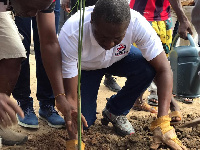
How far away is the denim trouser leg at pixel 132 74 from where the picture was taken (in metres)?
2.57

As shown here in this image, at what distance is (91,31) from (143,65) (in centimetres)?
54

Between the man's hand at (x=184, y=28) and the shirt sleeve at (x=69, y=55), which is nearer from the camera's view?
the shirt sleeve at (x=69, y=55)

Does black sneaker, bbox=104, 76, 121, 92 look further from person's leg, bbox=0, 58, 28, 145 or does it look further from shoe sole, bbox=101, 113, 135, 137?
person's leg, bbox=0, 58, 28, 145

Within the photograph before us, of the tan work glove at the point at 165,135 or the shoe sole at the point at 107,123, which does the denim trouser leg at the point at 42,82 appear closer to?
the shoe sole at the point at 107,123

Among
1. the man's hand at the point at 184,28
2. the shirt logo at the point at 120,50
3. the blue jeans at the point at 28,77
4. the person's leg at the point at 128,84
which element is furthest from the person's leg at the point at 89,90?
the man's hand at the point at 184,28

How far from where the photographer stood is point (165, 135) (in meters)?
2.26

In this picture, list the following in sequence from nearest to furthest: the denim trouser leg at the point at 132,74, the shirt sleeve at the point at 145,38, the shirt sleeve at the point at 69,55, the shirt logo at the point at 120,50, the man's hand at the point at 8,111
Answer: the man's hand at the point at 8,111 < the shirt sleeve at the point at 69,55 < the shirt sleeve at the point at 145,38 < the shirt logo at the point at 120,50 < the denim trouser leg at the point at 132,74

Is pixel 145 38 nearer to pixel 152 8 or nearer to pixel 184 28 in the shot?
pixel 184 28

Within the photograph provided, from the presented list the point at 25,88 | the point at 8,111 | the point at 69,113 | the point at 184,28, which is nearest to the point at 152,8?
the point at 184,28

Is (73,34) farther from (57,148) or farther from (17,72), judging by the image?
(57,148)

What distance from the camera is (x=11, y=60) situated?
2078 mm

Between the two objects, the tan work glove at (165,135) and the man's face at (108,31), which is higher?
the man's face at (108,31)

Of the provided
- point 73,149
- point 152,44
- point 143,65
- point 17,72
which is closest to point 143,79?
point 143,65

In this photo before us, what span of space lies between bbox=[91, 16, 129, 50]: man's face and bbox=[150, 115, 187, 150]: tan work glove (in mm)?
639
